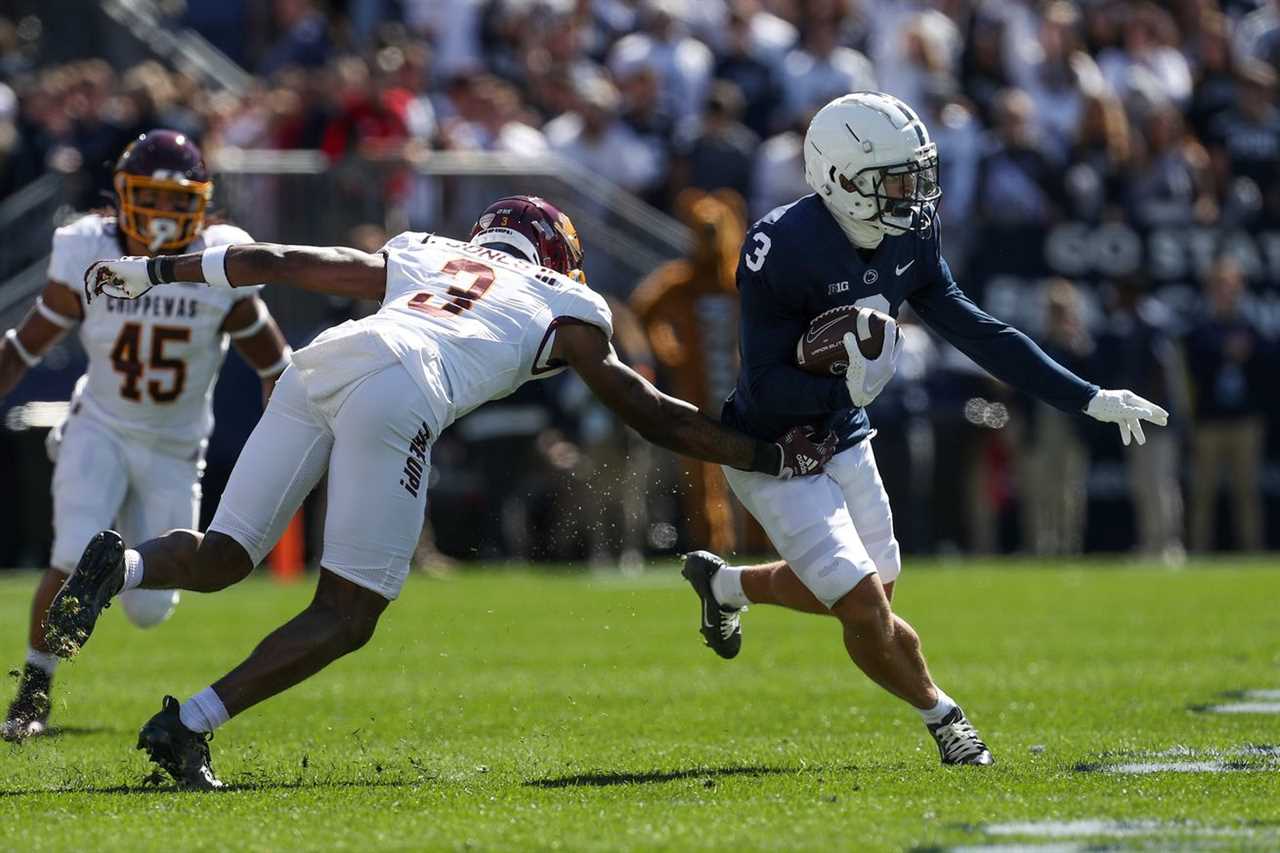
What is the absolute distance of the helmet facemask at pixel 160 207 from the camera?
283 inches

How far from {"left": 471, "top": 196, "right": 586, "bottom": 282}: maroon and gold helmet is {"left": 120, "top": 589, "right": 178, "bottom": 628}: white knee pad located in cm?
186

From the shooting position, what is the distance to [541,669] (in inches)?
348

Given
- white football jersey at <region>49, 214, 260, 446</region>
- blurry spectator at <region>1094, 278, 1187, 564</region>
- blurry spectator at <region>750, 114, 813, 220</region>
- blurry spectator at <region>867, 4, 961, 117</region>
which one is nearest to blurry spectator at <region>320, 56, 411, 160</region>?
blurry spectator at <region>750, 114, 813, 220</region>

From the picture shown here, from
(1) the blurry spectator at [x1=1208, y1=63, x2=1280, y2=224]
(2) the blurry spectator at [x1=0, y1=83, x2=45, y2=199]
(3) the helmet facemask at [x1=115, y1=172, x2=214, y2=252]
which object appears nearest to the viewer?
(3) the helmet facemask at [x1=115, y1=172, x2=214, y2=252]

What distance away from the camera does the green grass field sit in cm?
490

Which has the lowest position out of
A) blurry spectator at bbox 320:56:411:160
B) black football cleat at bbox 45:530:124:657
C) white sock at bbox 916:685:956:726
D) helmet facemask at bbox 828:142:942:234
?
white sock at bbox 916:685:956:726

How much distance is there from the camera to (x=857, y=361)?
5.87 meters

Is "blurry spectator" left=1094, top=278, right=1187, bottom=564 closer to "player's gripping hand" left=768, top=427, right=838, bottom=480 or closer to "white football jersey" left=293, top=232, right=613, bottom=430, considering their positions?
"player's gripping hand" left=768, top=427, right=838, bottom=480

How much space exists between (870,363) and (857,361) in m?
0.04

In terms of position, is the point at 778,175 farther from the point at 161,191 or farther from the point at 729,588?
the point at 729,588

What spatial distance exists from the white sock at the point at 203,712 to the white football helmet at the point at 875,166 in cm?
219

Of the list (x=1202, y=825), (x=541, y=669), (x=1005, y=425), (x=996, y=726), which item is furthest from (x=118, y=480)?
(x=1005, y=425)

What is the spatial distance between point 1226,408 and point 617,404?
10.5 m

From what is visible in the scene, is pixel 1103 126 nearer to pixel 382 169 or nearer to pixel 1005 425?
pixel 1005 425
